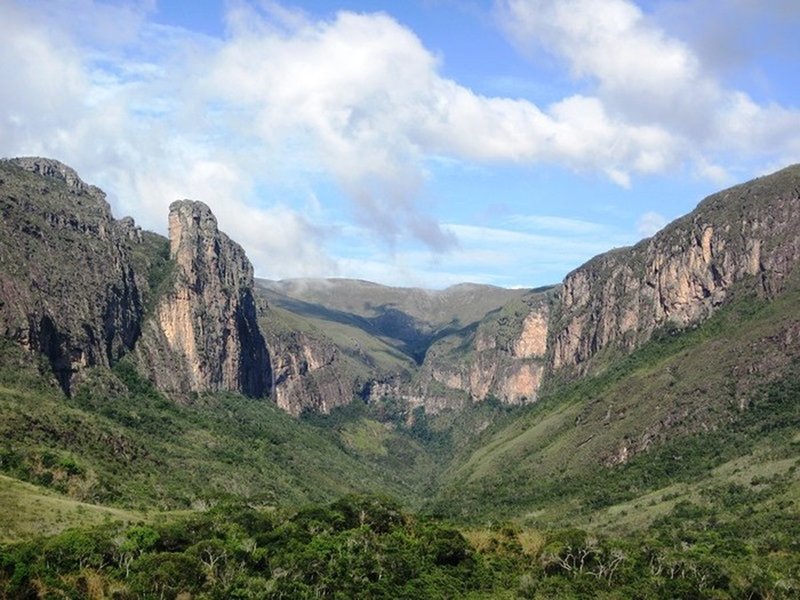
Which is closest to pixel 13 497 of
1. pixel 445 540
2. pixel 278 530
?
pixel 278 530

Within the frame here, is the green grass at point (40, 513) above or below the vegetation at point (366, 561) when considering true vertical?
above

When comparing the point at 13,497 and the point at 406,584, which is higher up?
the point at 13,497

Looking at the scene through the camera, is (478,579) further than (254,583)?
Yes

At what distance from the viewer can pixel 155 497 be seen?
174 metres

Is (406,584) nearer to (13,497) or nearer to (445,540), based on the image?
(445,540)

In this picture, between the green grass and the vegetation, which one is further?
the green grass

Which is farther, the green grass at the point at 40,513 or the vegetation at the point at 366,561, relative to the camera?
the green grass at the point at 40,513

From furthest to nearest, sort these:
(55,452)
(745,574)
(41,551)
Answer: (55,452), (745,574), (41,551)

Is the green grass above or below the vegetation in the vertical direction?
above

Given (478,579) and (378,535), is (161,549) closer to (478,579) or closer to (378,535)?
(378,535)

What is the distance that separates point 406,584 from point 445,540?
59.4 ft

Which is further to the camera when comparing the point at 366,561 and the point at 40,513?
the point at 40,513

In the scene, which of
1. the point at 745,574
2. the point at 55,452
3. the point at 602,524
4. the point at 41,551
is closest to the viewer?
the point at 41,551

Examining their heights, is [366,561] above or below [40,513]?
below
